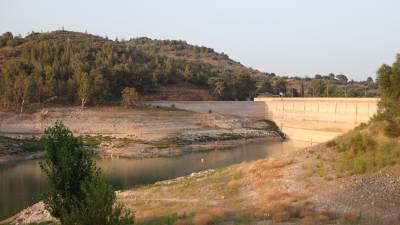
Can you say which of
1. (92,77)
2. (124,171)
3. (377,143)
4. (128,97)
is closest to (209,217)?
(377,143)

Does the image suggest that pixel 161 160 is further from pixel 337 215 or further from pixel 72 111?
pixel 337 215

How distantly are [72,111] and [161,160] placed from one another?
107 feet

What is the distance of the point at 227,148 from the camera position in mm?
79000

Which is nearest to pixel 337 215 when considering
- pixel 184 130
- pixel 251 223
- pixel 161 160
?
pixel 251 223

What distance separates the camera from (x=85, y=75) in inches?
3930

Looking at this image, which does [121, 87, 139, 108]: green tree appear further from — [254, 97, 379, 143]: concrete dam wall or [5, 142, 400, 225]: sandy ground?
[5, 142, 400, 225]: sandy ground

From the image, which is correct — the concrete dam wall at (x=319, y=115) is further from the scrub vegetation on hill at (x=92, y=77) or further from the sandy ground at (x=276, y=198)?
the sandy ground at (x=276, y=198)

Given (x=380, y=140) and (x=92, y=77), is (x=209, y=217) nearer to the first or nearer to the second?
(x=380, y=140)

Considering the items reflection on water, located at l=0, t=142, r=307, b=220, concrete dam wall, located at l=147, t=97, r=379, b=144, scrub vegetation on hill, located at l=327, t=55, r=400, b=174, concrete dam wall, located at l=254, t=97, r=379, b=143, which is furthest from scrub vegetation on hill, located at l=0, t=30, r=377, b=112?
scrub vegetation on hill, located at l=327, t=55, r=400, b=174

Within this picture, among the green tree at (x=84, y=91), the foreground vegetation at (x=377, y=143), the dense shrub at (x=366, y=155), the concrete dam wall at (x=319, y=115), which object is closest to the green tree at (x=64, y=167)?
the foreground vegetation at (x=377, y=143)

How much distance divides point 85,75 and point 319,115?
1693 inches

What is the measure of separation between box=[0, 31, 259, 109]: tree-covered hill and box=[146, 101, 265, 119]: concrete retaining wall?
12549mm

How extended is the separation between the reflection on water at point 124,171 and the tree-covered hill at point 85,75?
32.9 metres

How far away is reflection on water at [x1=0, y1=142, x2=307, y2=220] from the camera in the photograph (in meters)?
41.1
